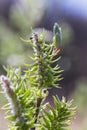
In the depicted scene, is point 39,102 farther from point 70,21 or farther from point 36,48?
point 70,21

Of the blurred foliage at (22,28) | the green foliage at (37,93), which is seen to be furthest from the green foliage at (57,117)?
the blurred foliage at (22,28)

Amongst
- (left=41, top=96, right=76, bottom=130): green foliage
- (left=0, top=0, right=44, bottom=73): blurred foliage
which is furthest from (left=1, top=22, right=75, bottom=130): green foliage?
(left=0, top=0, right=44, bottom=73): blurred foliage

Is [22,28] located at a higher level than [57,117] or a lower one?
higher

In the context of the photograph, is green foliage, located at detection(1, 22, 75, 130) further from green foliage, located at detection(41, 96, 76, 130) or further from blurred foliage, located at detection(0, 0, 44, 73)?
blurred foliage, located at detection(0, 0, 44, 73)

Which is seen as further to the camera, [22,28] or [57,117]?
[22,28]

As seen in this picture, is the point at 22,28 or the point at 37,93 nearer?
the point at 37,93

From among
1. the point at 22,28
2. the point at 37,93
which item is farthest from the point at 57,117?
the point at 22,28

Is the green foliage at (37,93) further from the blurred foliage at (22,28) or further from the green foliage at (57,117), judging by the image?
the blurred foliage at (22,28)

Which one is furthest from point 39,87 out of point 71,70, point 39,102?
point 71,70

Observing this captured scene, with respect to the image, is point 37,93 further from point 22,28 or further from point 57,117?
point 22,28

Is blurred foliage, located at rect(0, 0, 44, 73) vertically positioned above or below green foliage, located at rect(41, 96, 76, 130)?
above
